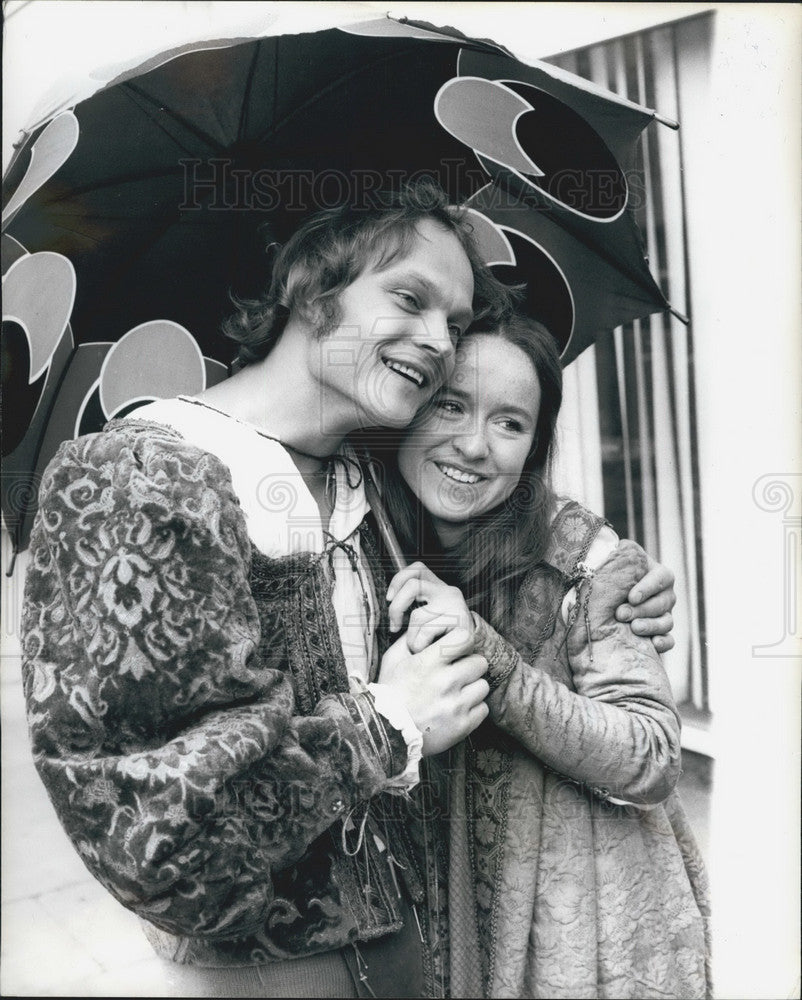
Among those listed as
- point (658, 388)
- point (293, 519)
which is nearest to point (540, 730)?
point (293, 519)

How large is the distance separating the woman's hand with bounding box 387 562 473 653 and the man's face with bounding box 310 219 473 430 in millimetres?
335

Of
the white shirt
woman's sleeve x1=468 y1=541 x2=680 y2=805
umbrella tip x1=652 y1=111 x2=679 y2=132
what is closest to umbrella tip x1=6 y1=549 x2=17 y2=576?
the white shirt

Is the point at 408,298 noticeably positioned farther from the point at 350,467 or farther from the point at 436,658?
the point at 436,658

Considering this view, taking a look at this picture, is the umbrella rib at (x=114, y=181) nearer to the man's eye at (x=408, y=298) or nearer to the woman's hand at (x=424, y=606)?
the man's eye at (x=408, y=298)

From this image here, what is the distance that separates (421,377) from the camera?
205 centimetres

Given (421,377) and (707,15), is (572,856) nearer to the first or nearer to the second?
(421,377)

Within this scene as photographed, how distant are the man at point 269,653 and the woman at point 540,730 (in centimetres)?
10

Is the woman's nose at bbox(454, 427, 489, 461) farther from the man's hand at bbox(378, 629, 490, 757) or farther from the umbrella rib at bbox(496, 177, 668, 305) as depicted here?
the umbrella rib at bbox(496, 177, 668, 305)

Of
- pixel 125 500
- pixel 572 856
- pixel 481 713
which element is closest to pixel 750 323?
pixel 481 713

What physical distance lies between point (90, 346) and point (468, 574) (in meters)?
1.03

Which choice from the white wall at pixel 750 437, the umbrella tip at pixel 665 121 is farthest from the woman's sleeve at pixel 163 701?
the umbrella tip at pixel 665 121

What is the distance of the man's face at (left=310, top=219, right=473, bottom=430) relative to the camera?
1.99m

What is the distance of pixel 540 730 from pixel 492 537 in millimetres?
444

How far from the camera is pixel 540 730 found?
2.01 m
